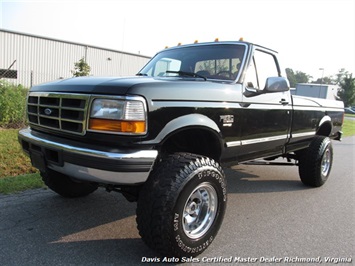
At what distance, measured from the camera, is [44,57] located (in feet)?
63.9

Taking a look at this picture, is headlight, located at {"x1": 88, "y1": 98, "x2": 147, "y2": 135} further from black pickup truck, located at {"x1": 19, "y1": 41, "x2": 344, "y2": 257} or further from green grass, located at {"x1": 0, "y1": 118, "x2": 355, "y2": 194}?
green grass, located at {"x1": 0, "y1": 118, "x2": 355, "y2": 194}

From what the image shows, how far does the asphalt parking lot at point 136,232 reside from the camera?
2.97 meters

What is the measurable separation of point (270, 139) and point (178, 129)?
181cm

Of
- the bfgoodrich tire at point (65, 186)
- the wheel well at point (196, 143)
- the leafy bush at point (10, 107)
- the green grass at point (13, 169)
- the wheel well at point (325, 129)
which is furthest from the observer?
the leafy bush at point (10, 107)

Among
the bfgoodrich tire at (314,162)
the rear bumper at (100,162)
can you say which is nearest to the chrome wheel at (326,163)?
the bfgoodrich tire at (314,162)

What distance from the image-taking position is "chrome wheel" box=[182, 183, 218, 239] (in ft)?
10.1

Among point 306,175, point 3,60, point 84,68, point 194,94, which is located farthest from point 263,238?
point 3,60

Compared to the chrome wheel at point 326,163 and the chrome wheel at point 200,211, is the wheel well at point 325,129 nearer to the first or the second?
the chrome wheel at point 326,163

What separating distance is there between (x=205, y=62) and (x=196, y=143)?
118 centimetres

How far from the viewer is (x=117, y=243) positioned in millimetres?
3188

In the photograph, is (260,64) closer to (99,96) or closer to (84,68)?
(99,96)

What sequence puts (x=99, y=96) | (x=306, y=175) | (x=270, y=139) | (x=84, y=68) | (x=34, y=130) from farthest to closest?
(x=84, y=68)
(x=306, y=175)
(x=270, y=139)
(x=34, y=130)
(x=99, y=96)

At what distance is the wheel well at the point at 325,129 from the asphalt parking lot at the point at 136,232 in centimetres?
129

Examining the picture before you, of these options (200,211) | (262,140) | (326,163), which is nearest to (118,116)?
(200,211)
